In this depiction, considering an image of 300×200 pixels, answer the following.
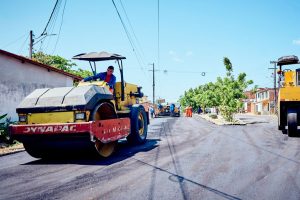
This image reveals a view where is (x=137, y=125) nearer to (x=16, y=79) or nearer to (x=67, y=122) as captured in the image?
(x=67, y=122)

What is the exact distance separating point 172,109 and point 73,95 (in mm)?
34208

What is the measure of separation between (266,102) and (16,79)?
61907 mm

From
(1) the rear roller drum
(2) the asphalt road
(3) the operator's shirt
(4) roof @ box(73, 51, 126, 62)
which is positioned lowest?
(2) the asphalt road

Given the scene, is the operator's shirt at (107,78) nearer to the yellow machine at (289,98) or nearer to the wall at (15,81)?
the yellow machine at (289,98)

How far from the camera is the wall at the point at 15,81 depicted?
42.7 ft

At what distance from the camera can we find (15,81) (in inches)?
544

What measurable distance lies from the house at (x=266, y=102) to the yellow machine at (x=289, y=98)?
5012cm

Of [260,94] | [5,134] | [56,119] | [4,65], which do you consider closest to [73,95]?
[56,119]

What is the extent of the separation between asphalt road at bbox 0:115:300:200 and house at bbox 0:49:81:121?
6970 mm

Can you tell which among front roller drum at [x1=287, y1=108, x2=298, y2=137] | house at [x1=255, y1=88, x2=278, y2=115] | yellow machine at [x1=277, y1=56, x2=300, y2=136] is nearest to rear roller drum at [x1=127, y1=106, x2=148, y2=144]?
yellow machine at [x1=277, y1=56, x2=300, y2=136]

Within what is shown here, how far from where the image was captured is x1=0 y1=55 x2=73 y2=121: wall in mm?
13016

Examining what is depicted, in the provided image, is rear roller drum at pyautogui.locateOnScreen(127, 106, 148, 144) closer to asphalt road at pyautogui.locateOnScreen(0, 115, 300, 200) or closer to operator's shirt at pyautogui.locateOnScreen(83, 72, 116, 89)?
operator's shirt at pyautogui.locateOnScreen(83, 72, 116, 89)

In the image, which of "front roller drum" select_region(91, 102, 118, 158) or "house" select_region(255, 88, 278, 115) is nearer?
"front roller drum" select_region(91, 102, 118, 158)

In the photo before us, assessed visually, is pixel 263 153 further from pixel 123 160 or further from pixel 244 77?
pixel 244 77
